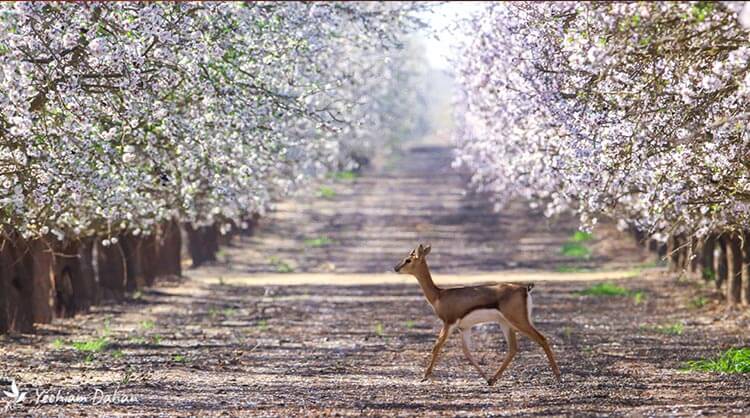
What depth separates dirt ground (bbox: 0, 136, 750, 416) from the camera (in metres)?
16.1

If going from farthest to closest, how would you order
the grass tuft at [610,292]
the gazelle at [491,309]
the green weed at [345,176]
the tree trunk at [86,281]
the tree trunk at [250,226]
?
the green weed at [345,176], the tree trunk at [250,226], the grass tuft at [610,292], the tree trunk at [86,281], the gazelle at [491,309]

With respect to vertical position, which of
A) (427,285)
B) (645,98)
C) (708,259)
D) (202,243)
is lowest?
(708,259)

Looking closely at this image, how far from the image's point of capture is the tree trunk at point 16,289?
Result: 25.8 meters

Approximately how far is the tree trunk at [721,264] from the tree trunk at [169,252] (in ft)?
47.0

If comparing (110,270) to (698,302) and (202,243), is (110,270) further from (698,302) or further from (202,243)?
(698,302)

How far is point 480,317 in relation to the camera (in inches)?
685

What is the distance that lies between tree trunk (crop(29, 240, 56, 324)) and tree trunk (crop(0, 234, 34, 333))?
19cm

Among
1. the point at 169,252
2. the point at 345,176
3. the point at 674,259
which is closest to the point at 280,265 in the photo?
the point at 169,252

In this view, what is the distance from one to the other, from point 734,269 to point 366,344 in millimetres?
9429

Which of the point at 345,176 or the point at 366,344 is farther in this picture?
the point at 345,176

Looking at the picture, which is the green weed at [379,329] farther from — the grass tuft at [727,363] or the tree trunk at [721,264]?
the tree trunk at [721,264]

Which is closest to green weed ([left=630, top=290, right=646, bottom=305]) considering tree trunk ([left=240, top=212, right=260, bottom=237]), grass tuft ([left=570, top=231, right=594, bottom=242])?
grass tuft ([left=570, top=231, right=594, bottom=242])

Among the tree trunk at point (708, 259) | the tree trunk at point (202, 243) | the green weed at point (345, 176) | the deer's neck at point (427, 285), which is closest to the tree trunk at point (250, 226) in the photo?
the tree trunk at point (202, 243)

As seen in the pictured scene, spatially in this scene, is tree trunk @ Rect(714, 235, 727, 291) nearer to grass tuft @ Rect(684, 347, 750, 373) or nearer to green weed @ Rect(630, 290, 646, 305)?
green weed @ Rect(630, 290, 646, 305)
